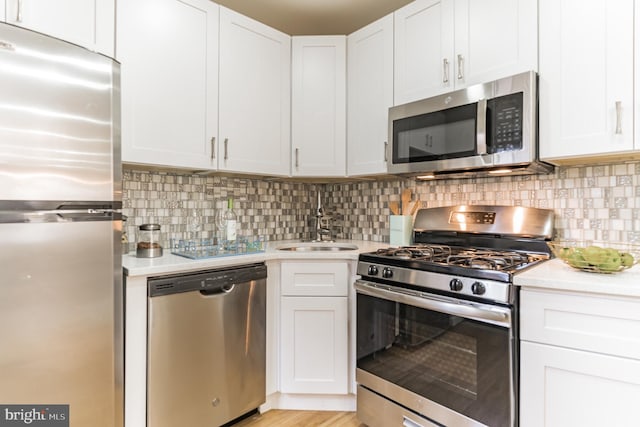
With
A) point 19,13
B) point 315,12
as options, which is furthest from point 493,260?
point 19,13

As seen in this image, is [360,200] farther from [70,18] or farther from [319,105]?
[70,18]

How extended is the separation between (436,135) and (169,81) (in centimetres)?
142

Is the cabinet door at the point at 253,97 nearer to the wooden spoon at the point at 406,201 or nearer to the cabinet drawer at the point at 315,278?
the cabinet drawer at the point at 315,278

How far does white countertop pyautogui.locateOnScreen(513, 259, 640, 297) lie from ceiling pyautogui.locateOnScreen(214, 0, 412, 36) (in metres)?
1.89

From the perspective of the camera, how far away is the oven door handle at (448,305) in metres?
1.37

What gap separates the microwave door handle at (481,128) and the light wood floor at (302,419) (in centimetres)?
156

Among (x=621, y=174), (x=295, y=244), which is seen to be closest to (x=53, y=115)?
(x=295, y=244)


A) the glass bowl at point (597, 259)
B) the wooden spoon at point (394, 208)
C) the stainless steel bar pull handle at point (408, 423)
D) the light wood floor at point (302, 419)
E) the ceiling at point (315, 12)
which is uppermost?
the ceiling at point (315, 12)

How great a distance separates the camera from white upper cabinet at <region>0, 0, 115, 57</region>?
139 centimetres

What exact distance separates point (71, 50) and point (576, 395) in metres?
2.15

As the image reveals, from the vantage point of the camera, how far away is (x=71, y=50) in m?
1.29

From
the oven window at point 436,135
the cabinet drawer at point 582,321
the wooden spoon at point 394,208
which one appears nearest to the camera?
the cabinet drawer at point 582,321

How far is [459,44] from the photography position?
187 cm
